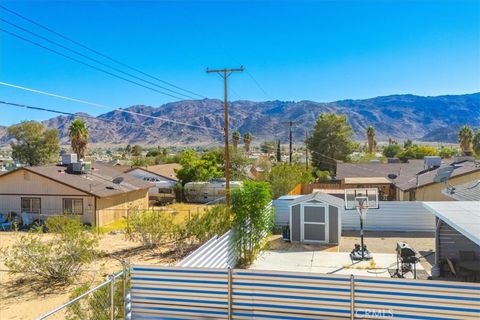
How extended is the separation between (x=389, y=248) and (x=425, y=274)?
13.8 feet

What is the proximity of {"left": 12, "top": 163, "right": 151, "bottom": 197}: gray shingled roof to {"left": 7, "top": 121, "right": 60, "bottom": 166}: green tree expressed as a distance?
A: 33.1 metres

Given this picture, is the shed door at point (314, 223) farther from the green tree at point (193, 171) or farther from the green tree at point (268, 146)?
the green tree at point (268, 146)

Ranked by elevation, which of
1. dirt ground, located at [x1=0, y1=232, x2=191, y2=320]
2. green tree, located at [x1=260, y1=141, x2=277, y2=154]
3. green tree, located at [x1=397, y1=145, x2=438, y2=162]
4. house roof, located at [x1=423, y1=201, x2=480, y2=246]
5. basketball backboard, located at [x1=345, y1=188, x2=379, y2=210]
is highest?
green tree, located at [x1=260, y1=141, x2=277, y2=154]

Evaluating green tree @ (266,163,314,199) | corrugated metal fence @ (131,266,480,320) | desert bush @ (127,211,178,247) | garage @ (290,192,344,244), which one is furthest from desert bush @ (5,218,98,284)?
green tree @ (266,163,314,199)

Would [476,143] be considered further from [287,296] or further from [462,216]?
[287,296]

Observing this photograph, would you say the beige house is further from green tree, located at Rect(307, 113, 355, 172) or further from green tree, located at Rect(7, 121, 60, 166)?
green tree, located at Rect(7, 121, 60, 166)

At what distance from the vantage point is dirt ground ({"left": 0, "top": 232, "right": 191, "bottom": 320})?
1201 cm

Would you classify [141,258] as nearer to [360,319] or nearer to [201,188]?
[360,319]

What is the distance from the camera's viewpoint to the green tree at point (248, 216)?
572 inches

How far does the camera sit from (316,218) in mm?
A: 18734

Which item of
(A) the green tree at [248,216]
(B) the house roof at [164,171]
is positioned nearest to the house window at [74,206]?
(A) the green tree at [248,216]

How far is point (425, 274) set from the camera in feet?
44.2

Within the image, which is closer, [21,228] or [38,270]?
[38,270]

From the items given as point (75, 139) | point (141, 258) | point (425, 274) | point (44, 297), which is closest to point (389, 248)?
point (425, 274)
